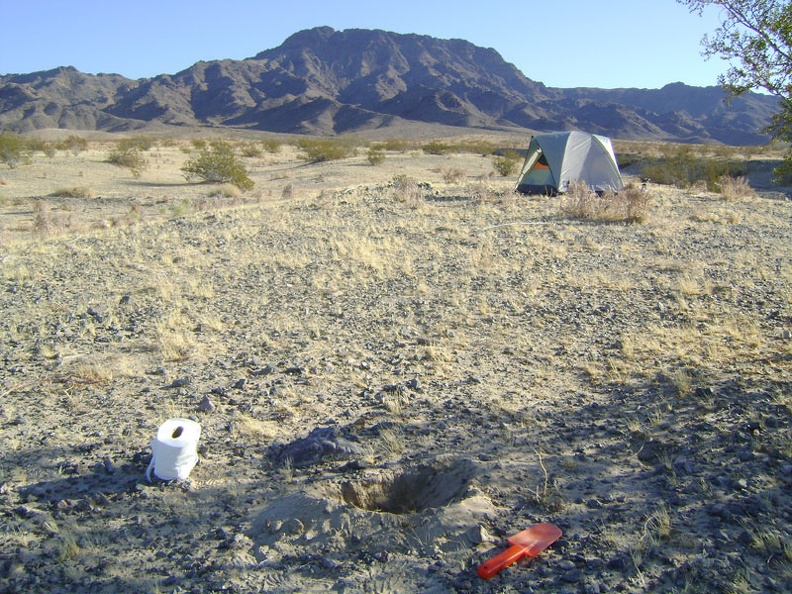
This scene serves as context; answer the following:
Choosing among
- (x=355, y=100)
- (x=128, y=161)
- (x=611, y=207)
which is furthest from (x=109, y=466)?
(x=355, y=100)

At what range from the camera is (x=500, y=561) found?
3.16m

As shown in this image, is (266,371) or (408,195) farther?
(408,195)

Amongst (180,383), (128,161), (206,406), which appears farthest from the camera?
(128,161)

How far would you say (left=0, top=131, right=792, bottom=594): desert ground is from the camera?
131 inches

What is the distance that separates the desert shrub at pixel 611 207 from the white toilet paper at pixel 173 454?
11.3 metres

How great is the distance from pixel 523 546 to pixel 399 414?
1.86 meters

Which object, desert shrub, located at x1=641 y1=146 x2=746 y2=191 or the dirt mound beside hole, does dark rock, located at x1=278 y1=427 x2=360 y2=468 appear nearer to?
the dirt mound beside hole

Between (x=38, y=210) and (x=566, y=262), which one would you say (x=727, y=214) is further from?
(x=38, y=210)

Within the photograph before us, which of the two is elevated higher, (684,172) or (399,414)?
(684,172)

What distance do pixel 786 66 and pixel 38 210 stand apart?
58.8 ft

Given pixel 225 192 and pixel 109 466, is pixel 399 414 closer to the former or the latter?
pixel 109 466

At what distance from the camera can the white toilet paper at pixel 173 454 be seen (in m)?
4.03

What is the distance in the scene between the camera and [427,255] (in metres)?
10.4

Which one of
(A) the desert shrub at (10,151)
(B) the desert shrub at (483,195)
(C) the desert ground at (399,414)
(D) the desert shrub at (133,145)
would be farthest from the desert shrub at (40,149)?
(C) the desert ground at (399,414)
